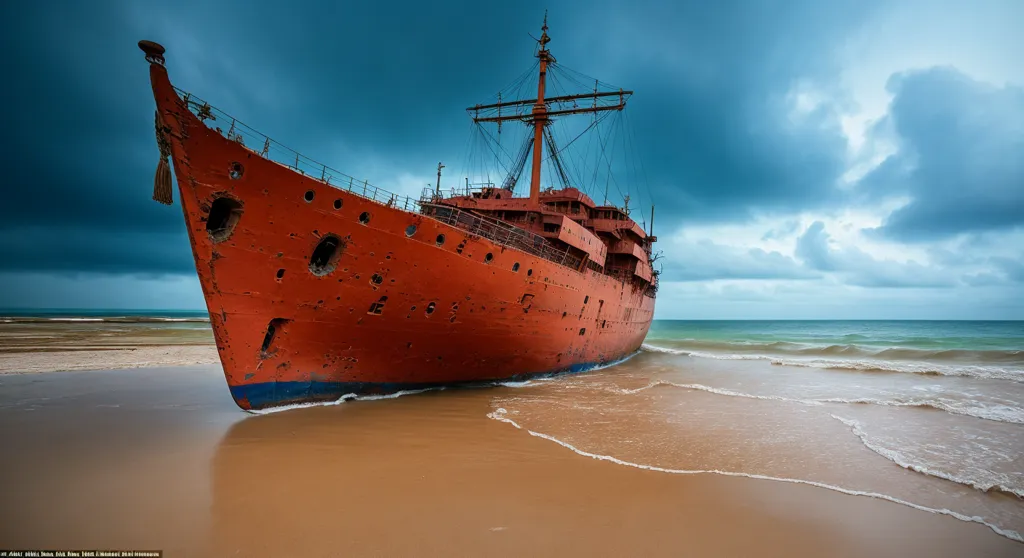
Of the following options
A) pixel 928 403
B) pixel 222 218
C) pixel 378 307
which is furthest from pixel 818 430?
pixel 222 218

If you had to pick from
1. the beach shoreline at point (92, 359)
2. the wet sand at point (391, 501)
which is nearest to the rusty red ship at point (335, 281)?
the wet sand at point (391, 501)

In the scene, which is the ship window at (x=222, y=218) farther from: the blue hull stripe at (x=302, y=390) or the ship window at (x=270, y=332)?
the blue hull stripe at (x=302, y=390)

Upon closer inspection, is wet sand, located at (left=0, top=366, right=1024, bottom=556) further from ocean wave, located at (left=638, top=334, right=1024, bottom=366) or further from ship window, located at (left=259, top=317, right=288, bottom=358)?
ocean wave, located at (left=638, top=334, right=1024, bottom=366)

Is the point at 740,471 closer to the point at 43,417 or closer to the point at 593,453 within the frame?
the point at 593,453

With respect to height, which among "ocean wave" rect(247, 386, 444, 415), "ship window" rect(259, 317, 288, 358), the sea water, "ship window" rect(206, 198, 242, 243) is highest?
"ship window" rect(206, 198, 242, 243)

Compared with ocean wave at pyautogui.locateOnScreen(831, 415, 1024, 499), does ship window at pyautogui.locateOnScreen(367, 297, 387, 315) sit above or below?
above

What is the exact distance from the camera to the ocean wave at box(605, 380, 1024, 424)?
9.75 metres

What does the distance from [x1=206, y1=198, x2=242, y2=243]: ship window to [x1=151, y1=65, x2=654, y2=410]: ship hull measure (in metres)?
0.02

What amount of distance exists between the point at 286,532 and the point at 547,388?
9170 mm

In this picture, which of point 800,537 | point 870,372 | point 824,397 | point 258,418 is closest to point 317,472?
point 258,418

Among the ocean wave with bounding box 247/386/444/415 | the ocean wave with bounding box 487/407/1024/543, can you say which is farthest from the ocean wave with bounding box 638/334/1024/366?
the ocean wave with bounding box 247/386/444/415

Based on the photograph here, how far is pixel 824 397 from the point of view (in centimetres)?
1217

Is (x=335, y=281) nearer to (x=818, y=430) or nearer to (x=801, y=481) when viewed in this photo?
(x=801, y=481)

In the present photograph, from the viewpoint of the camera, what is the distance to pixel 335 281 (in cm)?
834
